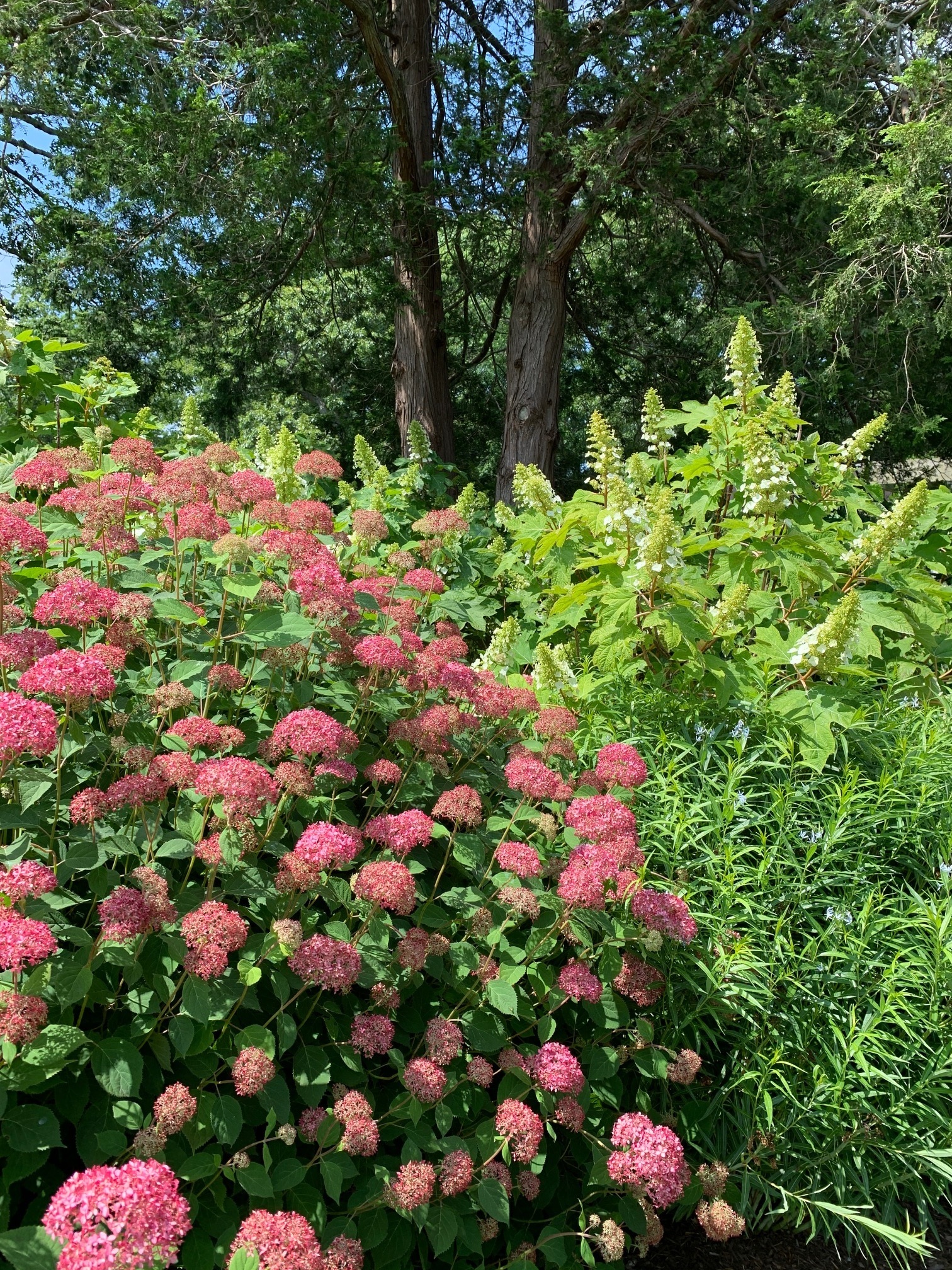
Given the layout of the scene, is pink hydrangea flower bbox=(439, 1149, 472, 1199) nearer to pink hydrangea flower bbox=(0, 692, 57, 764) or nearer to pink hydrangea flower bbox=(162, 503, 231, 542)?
pink hydrangea flower bbox=(0, 692, 57, 764)

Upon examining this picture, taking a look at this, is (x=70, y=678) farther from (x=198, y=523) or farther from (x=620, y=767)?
(x=620, y=767)

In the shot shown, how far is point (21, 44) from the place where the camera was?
20.6 ft

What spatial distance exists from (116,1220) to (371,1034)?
81 centimetres

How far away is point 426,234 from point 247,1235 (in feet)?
26.8

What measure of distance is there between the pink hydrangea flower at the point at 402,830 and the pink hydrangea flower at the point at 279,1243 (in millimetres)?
740

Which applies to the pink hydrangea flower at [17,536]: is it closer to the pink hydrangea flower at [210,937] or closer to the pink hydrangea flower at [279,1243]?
the pink hydrangea flower at [210,937]

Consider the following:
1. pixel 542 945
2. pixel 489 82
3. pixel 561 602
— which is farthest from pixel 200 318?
pixel 542 945

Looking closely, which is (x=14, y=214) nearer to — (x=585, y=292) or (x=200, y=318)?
(x=200, y=318)

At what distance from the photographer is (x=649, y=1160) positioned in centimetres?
187

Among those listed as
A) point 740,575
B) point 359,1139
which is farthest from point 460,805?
point 740,575

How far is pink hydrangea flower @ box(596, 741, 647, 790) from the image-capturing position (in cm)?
242

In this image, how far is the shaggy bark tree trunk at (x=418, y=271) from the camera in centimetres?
785

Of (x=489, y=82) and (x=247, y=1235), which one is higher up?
(x=489, y=82)

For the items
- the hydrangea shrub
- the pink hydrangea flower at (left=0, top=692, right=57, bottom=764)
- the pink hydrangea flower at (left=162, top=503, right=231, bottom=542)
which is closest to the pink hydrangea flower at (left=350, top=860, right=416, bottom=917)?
the hydrangea shrub
